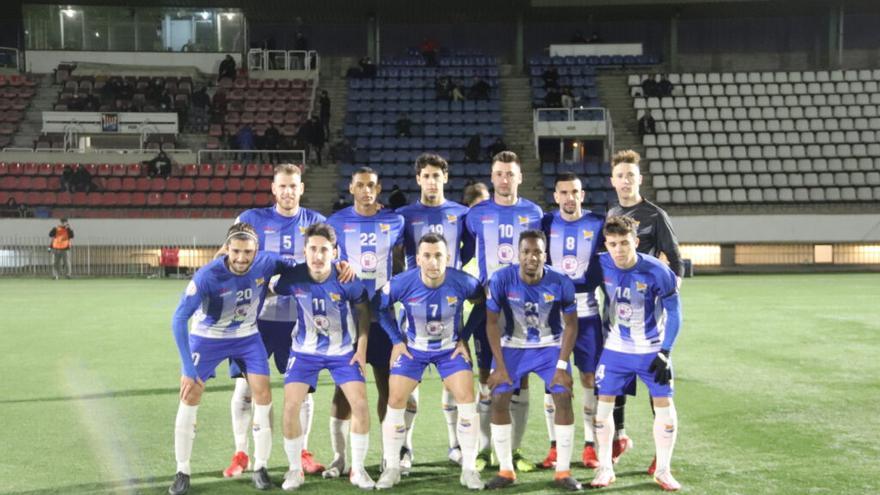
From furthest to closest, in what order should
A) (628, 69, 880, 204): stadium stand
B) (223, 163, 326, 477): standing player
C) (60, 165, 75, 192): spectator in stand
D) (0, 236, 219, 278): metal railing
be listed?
1. (628, 69, 880, 204): stadium stand
2. (60, 165, 75, 192): spectator in stand
3. (0, 236, 219, 278): metal railing
4. (223, 163, 326, 477): standing player

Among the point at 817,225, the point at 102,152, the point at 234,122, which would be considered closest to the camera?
the point at 817,225

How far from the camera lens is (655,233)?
22.6 feet

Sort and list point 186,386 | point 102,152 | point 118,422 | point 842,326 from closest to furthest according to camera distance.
Answer: 1. point 186,386
2. point 118,422
3. point 842,326
4. point 102,152

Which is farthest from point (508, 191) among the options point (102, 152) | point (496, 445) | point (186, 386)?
point (102, 152)

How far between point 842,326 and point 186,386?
11030mm

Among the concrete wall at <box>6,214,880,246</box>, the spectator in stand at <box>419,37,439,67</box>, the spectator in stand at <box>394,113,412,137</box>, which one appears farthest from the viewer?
the spectator in stand at <box>419,37,439,67</box>

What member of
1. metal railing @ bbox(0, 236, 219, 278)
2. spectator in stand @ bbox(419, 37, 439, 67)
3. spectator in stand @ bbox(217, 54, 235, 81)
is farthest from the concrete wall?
spectator in stand @ bbox(419, 37, 439, 67)

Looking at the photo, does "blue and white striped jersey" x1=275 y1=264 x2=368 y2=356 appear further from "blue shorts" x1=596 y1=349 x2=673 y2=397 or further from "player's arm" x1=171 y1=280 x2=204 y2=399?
"blue shorts" x1=596 y1=349 x2=673 y2=397

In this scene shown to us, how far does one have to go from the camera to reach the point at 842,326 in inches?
544

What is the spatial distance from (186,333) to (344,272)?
113cm

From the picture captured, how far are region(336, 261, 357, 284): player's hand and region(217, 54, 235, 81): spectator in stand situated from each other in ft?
102

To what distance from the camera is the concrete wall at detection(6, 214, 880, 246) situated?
26.5 m

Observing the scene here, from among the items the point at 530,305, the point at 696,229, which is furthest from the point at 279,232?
the point at 696,229

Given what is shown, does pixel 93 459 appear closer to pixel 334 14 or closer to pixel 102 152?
pixel 102 152
